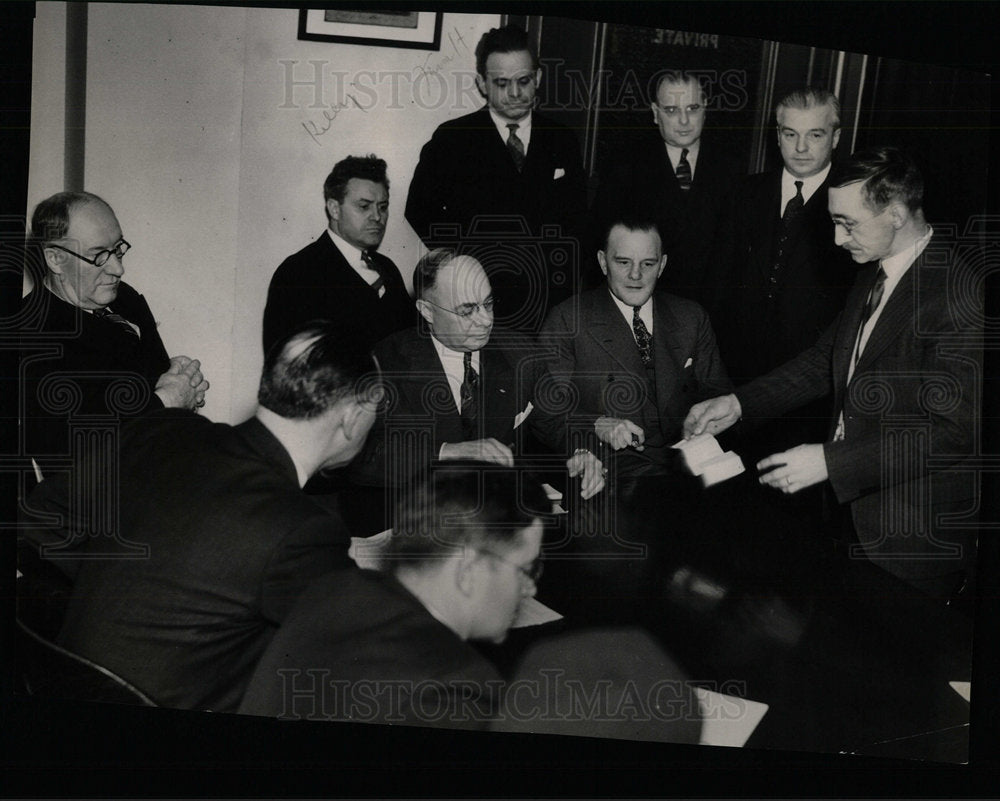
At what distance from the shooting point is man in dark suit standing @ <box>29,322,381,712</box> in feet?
8.98

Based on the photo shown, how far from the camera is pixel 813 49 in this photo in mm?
2963

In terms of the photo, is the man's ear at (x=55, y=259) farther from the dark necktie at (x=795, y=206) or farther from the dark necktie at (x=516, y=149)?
the dark necktie at (x=795, y=206)

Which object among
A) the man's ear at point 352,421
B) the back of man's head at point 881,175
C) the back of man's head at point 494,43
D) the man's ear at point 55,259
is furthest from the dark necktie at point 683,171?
the man's ear at point 55,259

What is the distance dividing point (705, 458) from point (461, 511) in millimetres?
663

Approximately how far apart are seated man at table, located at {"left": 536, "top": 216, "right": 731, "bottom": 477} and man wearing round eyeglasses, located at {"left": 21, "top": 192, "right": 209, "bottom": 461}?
36.3 inches

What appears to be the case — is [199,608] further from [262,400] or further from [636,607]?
[636,607]

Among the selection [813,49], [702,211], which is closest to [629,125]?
[702,211]

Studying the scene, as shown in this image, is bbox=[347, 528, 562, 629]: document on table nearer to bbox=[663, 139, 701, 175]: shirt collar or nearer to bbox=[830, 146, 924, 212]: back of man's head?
bbox=[663, 139, 701, 175]: shirt collar

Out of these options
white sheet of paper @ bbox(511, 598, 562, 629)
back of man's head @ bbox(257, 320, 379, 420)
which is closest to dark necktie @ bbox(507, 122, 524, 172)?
back of man's head @ bbox(257, 320, 379, 420)

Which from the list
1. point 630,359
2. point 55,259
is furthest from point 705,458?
point 55,259

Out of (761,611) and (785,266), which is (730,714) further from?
(785,266)

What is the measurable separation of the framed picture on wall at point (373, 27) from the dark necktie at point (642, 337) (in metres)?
0.85

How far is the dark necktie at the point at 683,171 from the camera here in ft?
9.73

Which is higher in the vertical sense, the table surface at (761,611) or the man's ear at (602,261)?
the man's ear at (602,261)
